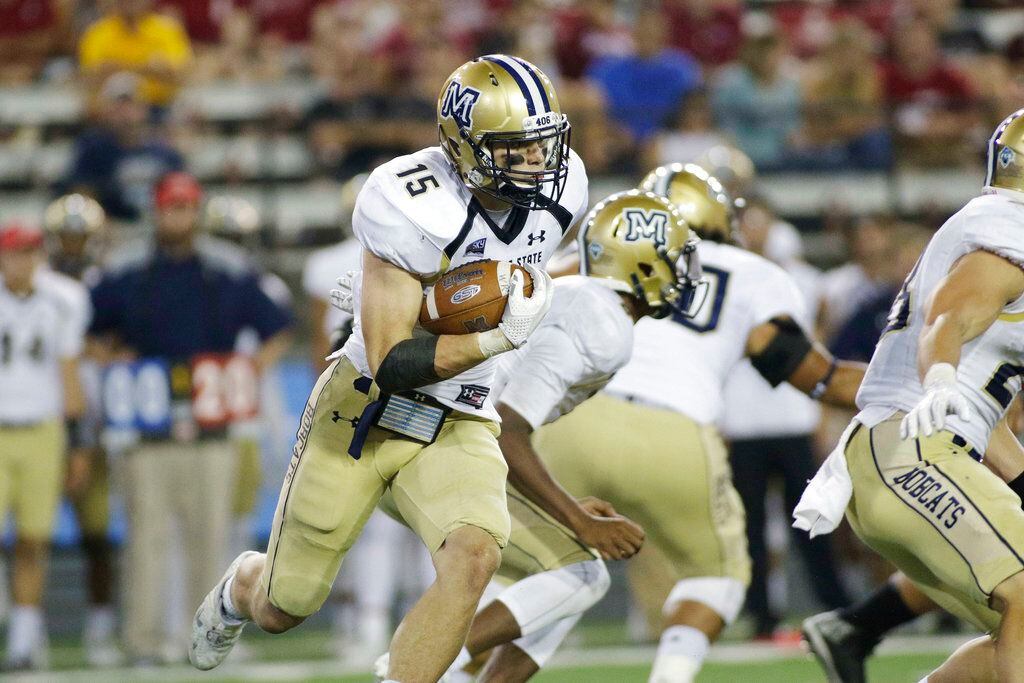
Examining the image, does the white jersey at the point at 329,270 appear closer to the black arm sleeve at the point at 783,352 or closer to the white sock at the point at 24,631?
the white sock at the point at 24,631

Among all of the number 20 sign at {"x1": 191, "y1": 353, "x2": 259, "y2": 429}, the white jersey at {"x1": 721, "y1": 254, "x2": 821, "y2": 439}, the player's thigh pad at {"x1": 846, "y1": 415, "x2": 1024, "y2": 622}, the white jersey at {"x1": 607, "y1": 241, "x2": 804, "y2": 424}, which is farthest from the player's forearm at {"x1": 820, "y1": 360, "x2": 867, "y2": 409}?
the number 20 sign at {"x1": 191, "y1": 353, "x2": 259, "y2": 429}

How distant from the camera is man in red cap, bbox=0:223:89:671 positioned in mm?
7035

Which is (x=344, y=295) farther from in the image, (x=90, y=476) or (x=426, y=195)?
(x=90, y=476)

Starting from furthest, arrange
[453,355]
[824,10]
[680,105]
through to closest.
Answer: [824,10] → [680,105] → [453,355]

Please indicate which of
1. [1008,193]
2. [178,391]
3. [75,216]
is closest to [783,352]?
[1008,193]

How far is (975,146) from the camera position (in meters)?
9.76

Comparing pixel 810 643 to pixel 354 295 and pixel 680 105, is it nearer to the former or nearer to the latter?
pixel 354 295

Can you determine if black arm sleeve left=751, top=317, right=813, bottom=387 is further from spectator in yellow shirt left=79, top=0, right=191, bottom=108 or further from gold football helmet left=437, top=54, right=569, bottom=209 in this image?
spectator in yellow shirt left=79, top=0, right=191, bottom=108

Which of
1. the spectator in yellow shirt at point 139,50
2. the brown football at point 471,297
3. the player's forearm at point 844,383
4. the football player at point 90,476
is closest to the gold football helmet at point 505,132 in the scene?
the brown football at point 471,297

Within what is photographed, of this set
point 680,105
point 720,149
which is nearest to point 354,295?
point 720,149

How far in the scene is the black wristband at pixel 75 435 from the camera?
732cm

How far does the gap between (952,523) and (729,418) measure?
380cm

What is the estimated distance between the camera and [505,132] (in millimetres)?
3846

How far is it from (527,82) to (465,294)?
596 mm
